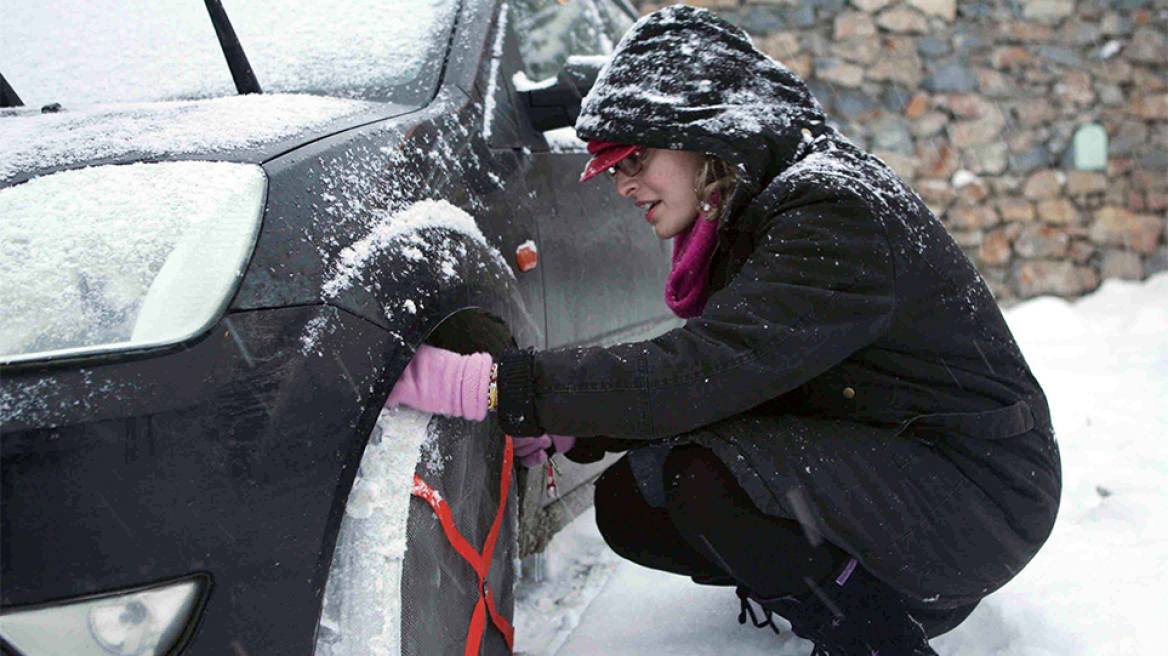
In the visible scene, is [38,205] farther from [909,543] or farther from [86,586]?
[909,543]

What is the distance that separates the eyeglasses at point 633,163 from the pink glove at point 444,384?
0.53 m

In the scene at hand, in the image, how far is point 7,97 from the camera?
160 centimetres

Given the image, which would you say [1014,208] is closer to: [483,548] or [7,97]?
[483,548]


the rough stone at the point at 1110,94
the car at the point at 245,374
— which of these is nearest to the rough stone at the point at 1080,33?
the rough stone at the point at 1110,94

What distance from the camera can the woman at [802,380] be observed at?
141 centimetres

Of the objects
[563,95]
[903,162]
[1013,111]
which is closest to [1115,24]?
[1013,111]

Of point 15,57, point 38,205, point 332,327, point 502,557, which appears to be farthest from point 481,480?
point 15,57

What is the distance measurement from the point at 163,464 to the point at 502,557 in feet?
2.44

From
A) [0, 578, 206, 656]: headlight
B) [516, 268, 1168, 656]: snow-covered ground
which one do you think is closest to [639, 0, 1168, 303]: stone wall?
[516, 268, 1168, 656]: snow-covered ground

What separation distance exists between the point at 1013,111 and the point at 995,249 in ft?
3.70

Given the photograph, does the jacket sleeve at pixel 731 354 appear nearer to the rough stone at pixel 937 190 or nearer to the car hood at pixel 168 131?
the car hood at pixel 168 131

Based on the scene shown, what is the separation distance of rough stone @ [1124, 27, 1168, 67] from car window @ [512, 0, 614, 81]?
6342mm

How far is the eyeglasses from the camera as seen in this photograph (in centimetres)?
168

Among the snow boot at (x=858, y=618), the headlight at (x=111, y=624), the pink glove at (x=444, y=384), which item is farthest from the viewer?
the snow boot at (x=858, y=618)
